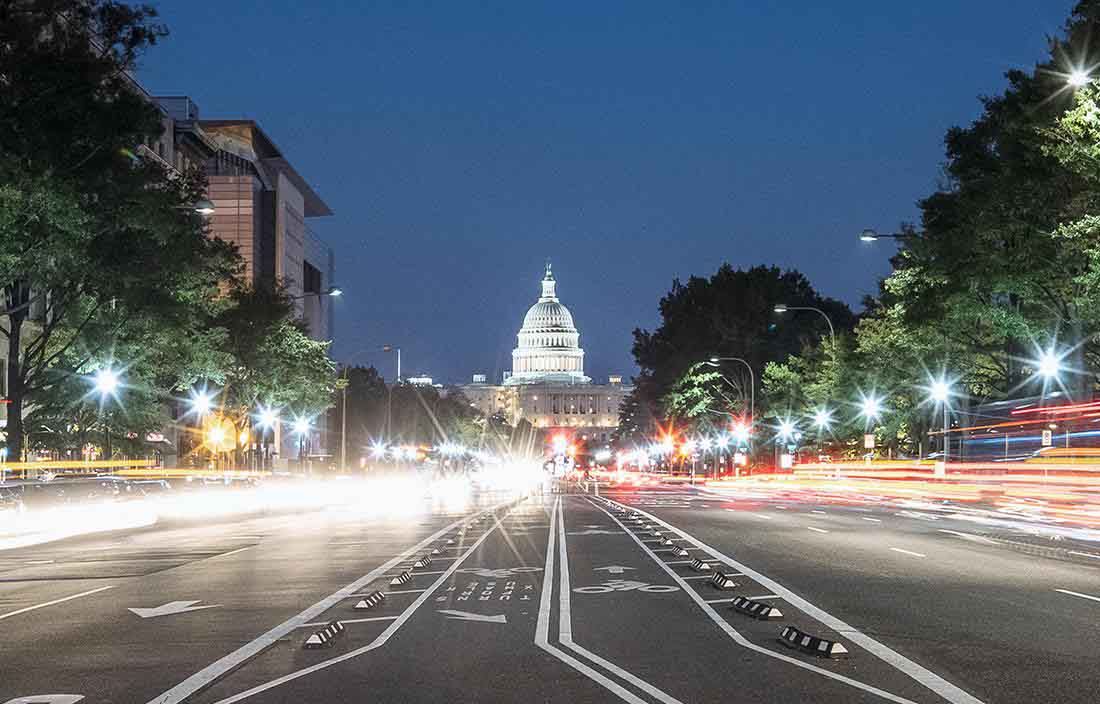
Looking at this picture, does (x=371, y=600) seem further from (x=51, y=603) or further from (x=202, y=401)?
(x=202, y=401)

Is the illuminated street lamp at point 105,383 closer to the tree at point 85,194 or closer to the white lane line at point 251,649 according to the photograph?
the tree at point 85,194

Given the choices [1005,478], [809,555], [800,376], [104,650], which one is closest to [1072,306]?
[1005,478]

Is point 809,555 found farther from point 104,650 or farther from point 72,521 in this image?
point 72,521

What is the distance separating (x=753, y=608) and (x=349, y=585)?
242 inches

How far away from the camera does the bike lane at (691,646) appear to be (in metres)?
10.4

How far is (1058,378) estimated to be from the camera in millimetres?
53094

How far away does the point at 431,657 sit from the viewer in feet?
39.7

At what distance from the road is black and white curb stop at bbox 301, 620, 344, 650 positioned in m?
0.11

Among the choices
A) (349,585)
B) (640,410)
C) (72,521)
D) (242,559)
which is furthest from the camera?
(640,410)

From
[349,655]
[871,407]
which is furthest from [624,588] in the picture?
[871,407]

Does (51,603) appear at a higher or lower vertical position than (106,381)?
lower

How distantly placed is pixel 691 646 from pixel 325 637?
3.39 metres

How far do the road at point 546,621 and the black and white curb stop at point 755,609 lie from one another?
0.36ft

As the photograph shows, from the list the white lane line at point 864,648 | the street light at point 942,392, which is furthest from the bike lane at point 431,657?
the street light at point 942,392
